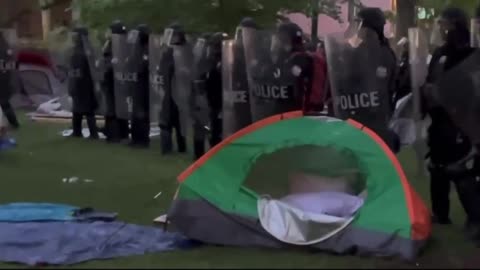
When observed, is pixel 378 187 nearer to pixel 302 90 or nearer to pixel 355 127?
pixel 355 127

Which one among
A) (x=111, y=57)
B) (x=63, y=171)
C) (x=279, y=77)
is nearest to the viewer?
(x=279, y=77)

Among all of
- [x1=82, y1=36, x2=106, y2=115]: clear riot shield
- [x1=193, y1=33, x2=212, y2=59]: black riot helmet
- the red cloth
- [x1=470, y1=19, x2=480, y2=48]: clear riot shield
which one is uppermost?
[x1=470, y1=19, x2=480, y2=48]: clear riot shield

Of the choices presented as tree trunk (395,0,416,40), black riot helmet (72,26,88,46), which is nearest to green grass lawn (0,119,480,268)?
black riot helmet (72,26,88,46)

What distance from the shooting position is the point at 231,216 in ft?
28.3

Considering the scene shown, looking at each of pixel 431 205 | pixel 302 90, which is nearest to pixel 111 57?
pixel 302 90

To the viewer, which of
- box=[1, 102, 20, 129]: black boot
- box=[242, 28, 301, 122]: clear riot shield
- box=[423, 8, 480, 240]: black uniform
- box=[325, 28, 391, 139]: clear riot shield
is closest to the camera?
box=[423, 8, 480, 240]: black uniform

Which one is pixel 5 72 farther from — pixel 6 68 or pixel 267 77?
pixel 267 77

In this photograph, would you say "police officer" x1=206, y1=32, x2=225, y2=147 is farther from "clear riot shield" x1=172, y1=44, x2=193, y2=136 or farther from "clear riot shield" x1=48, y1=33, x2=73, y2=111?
"clear riot shield" x1=48, y1=33, x2=73, y2=111

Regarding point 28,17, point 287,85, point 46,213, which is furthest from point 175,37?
point 28,17

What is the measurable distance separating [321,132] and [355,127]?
0.30 meters

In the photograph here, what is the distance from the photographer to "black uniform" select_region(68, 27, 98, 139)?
643 inches

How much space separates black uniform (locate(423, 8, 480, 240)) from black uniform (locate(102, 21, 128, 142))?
7.41m

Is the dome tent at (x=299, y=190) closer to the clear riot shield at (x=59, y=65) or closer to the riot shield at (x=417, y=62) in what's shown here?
the riot shield at (x=417, y=62)

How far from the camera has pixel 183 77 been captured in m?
14.0
